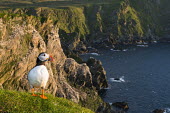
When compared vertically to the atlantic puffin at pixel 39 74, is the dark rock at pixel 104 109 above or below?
below

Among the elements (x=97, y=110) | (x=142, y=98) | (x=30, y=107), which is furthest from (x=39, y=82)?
(x=142, y=98)

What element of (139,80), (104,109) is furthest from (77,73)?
(139,80)

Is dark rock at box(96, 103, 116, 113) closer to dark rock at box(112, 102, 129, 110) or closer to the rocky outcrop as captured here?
dark rock at box(112, 102, 129, 110)

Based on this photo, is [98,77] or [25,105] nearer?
[25,105]

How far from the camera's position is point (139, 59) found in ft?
610

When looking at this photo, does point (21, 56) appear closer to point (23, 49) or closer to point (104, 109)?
point (23, 49)

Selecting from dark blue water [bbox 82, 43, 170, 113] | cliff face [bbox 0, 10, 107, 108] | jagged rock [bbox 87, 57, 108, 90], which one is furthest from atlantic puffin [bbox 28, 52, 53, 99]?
jagged rock [bbox 87, 57, 108, 90]

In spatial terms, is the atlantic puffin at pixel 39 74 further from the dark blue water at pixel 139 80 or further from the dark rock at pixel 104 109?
the dark blue water at pixel 139 80

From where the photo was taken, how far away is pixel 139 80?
137 m

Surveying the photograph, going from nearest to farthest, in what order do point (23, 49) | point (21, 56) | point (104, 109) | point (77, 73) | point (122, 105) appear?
point (21, 56), point (23, 49), point (104, 109), point (122, 105), point (77, 73)

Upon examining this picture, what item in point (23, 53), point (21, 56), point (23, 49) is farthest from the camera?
point (23, 49)

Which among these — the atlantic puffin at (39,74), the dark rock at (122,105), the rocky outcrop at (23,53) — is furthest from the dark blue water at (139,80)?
the atlantic puffin at (39,74)

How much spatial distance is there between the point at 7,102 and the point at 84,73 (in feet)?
339

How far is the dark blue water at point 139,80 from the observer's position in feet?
354
